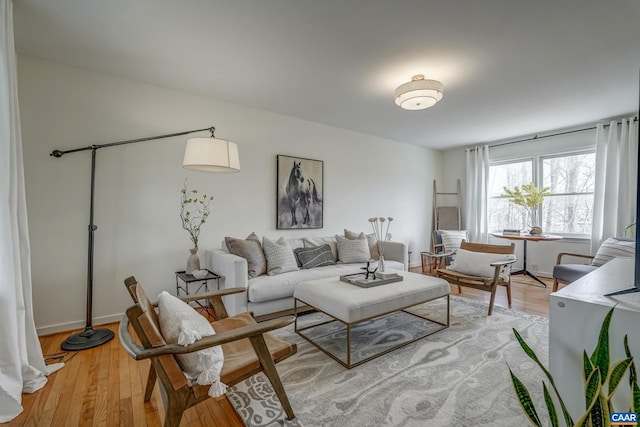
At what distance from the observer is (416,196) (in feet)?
19.2

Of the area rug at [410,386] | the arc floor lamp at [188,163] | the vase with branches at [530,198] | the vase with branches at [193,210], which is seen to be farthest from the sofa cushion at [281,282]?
the vase with branches at [530,198]

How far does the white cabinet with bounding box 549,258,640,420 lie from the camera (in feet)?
2.83

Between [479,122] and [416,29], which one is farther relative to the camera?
[479,122]

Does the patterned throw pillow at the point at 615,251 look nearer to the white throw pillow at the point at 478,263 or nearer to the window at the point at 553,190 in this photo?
the white throw pillow at the point at 478,263

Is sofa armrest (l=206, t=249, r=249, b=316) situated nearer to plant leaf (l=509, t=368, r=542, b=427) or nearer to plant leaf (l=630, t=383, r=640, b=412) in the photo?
plant leaf (l=509, t=368, r=542, b=427)

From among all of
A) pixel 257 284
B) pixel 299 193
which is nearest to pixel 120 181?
pixel 257 284

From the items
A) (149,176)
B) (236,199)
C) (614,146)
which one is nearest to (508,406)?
(236,199)

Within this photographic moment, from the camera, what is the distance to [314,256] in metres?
3.42

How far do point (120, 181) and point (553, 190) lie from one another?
6.30 meters

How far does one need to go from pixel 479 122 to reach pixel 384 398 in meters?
4.12

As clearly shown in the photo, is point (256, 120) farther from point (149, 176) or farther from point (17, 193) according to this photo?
point (17, 193)

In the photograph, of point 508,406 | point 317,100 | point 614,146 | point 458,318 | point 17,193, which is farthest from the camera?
point 614,146

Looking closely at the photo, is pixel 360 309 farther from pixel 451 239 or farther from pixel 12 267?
pixel 451 239

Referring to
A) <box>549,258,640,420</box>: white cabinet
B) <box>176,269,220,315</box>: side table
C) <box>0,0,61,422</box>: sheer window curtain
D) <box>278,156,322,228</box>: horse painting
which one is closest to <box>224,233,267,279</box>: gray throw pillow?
<box>176,269,220,315</box>: side table
